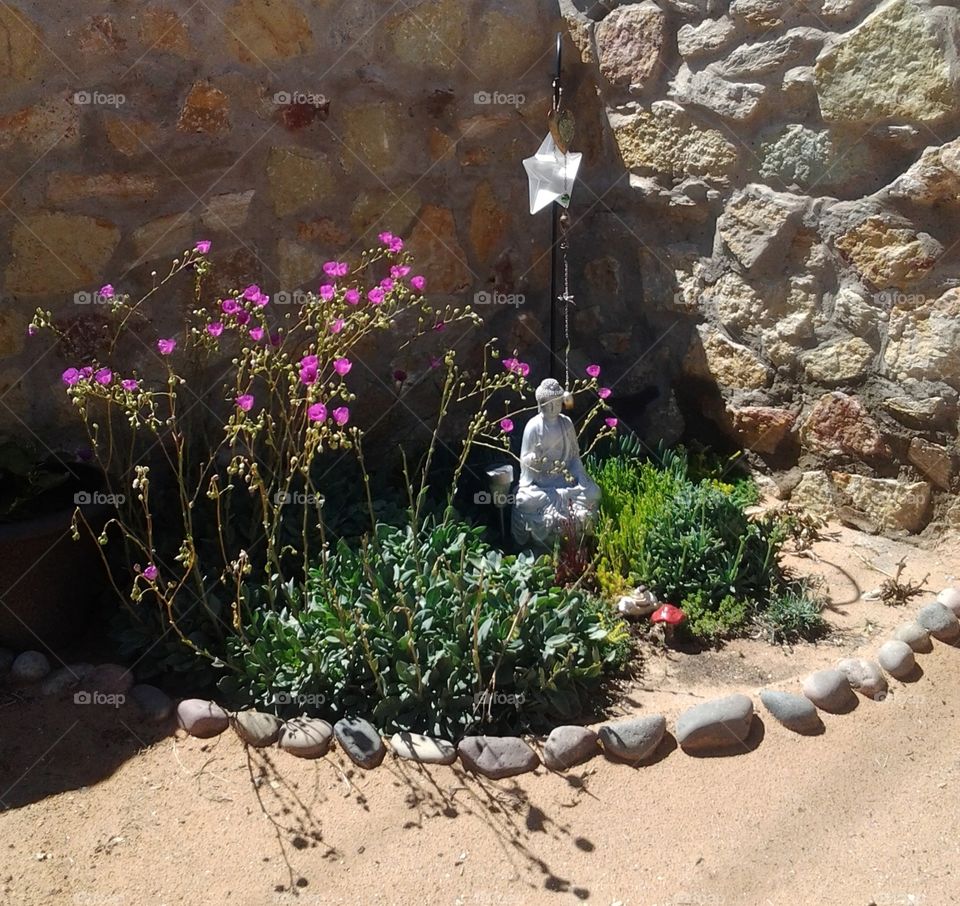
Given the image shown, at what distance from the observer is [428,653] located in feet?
9.25

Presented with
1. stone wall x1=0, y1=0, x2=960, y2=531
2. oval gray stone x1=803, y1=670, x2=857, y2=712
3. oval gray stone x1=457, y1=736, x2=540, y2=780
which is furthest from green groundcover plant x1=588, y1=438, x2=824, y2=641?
oval gray stone x1=457, y1=736, x2=540, y2=780

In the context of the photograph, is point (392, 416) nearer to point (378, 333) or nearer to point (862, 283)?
point (378, 333)

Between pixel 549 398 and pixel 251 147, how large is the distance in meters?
1.32

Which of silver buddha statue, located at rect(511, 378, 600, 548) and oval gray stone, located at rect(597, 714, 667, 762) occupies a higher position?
silver buddha statue, located at rect(511, 378, 600, 548)

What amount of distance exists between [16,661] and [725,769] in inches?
77.6

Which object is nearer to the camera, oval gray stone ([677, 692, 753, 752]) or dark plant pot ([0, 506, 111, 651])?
oval gray stone ([677, 692, 753, 752])

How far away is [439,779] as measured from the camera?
8.72ft

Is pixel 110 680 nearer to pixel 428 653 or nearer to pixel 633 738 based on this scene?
pixel 428 653

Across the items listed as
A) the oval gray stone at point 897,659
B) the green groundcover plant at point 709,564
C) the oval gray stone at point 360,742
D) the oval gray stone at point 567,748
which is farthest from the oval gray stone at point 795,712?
the oval gray stone at point 360,742

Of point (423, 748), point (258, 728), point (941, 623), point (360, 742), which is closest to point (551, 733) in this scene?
point (423, 748)

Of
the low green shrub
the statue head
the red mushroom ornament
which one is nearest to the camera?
the low green shrub

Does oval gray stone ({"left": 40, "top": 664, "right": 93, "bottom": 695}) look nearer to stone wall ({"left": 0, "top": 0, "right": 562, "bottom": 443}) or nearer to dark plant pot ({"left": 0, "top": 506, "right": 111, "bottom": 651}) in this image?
dark plant pot ({"left": 0, "top": 506, "right": 111, "bottom": 651})

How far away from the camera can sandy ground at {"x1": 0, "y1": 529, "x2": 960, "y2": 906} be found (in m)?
2.34

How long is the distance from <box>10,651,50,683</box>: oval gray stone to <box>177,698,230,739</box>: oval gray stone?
1.56ft
